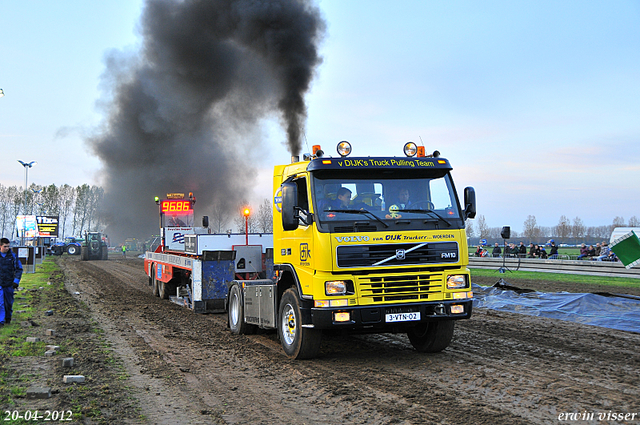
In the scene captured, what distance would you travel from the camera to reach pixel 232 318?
10.9 meters

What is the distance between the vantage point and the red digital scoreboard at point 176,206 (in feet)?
67.7

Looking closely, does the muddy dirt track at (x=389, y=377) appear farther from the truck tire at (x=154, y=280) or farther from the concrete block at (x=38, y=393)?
the truck tire at (x=154, y=280)

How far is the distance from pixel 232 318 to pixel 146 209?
180 ft

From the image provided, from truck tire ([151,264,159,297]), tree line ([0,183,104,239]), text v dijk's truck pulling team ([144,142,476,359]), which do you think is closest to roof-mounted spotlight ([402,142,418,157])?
text v dijk's truck pulling team ([144,142,476,359])

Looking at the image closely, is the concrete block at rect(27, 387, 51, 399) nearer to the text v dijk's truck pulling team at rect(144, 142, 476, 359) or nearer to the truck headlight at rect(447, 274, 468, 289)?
the text v dijk's truck pulling team at rect(144, 142, 476, 359)

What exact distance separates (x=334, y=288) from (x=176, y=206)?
48.3 ft

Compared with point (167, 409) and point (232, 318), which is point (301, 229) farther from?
point (232, 318)

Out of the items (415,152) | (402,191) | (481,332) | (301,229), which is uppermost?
(415,152)

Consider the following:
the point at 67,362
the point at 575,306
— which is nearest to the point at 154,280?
the point at 67,362

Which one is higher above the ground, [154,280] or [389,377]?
[154,280]

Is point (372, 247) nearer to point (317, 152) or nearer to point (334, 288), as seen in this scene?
point (334, 288)

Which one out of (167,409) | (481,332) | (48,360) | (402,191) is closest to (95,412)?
(167,409)

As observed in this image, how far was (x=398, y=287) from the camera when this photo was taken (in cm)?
737

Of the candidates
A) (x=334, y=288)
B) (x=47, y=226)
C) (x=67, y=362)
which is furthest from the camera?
(x=47, y=226)
